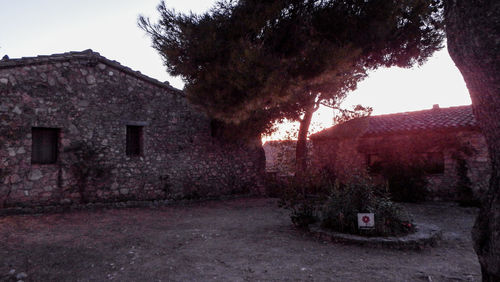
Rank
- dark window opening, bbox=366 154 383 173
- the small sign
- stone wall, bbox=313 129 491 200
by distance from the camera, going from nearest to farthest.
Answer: the small sign
stone wall, bbox=313 129 491 200
dark window opening, bbox=366 154 383 173

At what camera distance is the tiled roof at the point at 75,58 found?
27.0 ft

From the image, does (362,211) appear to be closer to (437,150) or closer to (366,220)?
(366,220)

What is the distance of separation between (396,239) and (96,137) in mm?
8357

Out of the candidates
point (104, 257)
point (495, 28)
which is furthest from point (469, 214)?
point (104, 257)

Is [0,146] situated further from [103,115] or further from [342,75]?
[342,75]

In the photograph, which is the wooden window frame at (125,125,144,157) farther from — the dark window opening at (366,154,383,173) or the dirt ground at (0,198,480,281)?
the dark window opening at (366,154,383,173)

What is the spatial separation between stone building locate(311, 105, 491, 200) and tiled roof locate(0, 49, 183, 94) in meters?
7.14

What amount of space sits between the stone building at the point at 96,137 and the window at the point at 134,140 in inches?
1.2

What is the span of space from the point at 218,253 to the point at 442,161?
34.6ft

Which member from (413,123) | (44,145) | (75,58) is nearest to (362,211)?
(44,145)

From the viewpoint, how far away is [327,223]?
611 cm

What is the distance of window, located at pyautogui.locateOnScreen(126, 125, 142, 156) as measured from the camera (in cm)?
1064

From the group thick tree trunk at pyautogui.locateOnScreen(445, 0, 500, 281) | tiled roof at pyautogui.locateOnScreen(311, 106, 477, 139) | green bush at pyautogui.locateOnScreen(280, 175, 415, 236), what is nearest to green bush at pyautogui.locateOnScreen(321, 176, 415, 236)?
green bush at pyautogui.locateOnScreen(280, 175, 415, 236)

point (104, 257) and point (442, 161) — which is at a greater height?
point (442, 161)
